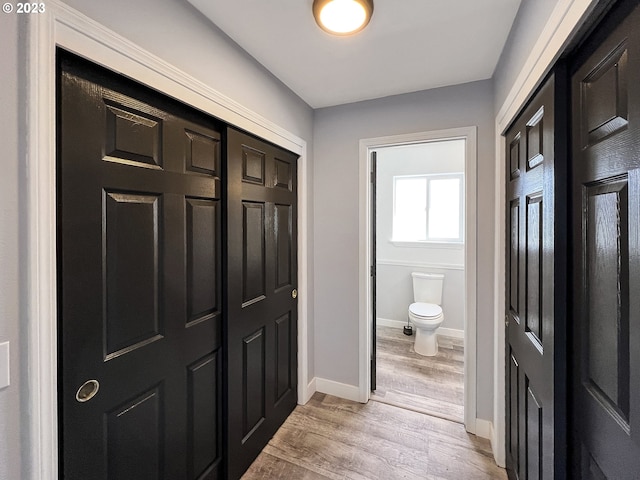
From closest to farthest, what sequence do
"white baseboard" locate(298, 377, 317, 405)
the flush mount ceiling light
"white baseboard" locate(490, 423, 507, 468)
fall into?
the flush mount ceiling light < "white baseboard" locate(490, 423, 507, 468) < "white baseboard" locate(298, 377, 317, 405)

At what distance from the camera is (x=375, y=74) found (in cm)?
186

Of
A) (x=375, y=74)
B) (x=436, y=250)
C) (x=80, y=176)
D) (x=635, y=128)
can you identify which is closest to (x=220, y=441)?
(x=80, y=176)

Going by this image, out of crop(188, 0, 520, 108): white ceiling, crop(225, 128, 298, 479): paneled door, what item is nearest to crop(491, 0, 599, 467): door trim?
crop(188, 0, 520, 108): white ceiling

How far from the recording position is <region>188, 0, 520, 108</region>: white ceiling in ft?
→ 4.24

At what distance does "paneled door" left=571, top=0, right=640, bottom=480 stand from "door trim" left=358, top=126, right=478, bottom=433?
1.04 meters

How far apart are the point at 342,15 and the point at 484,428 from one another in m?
2.61

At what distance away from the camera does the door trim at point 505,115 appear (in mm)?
824

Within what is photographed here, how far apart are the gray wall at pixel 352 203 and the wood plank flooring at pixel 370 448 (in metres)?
0.28

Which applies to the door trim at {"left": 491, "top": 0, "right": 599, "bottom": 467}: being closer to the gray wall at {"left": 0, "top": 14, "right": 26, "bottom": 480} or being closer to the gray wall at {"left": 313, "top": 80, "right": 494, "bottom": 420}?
the gray wall at {"left": 313, "top": 80, "right": 494, "bottom": 420}

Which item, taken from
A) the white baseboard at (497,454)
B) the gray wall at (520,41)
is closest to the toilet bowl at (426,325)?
the white baseboard at (497,454)

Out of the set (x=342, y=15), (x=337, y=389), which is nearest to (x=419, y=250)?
(x=337, y=389)

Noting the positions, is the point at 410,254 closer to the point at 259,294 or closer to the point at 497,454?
the point at 497,454

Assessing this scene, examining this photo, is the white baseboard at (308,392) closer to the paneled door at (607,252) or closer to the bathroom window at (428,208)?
the paneled door at (607,252)

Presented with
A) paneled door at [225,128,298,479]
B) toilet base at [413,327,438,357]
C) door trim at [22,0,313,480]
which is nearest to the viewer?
door trim at [22,0,313,480]
